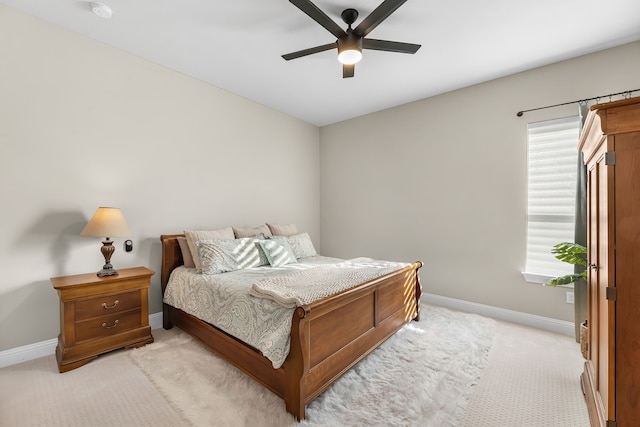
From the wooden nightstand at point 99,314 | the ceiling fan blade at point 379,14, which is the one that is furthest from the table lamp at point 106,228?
the ceiling fan blade at point 379,14

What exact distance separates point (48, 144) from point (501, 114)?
179 inches

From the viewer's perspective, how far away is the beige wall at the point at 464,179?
2922 mm

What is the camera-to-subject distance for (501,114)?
3.23 meters

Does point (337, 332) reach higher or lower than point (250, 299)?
lower

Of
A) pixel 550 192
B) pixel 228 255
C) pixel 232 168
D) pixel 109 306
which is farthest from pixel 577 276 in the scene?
pixel 109 306

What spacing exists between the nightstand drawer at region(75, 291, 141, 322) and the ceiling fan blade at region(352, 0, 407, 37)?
289 centimetres

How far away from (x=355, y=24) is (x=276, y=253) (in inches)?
92.6

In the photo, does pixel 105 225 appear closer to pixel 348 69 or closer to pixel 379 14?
pixel 348 69

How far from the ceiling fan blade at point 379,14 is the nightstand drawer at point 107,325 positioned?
3.02m

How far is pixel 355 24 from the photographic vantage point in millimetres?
2352

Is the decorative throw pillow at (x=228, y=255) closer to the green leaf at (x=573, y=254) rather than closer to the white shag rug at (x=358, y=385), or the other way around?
the white shag rug at (x=358, y=385)

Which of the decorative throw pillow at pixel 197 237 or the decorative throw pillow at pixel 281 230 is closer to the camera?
the decorative throw pillow at pixel 197 237

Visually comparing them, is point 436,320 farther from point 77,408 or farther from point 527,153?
point 77,408

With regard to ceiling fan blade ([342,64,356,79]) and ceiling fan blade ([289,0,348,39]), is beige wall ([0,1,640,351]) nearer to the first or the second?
ceiling fan blade ([342,64,356,79])
